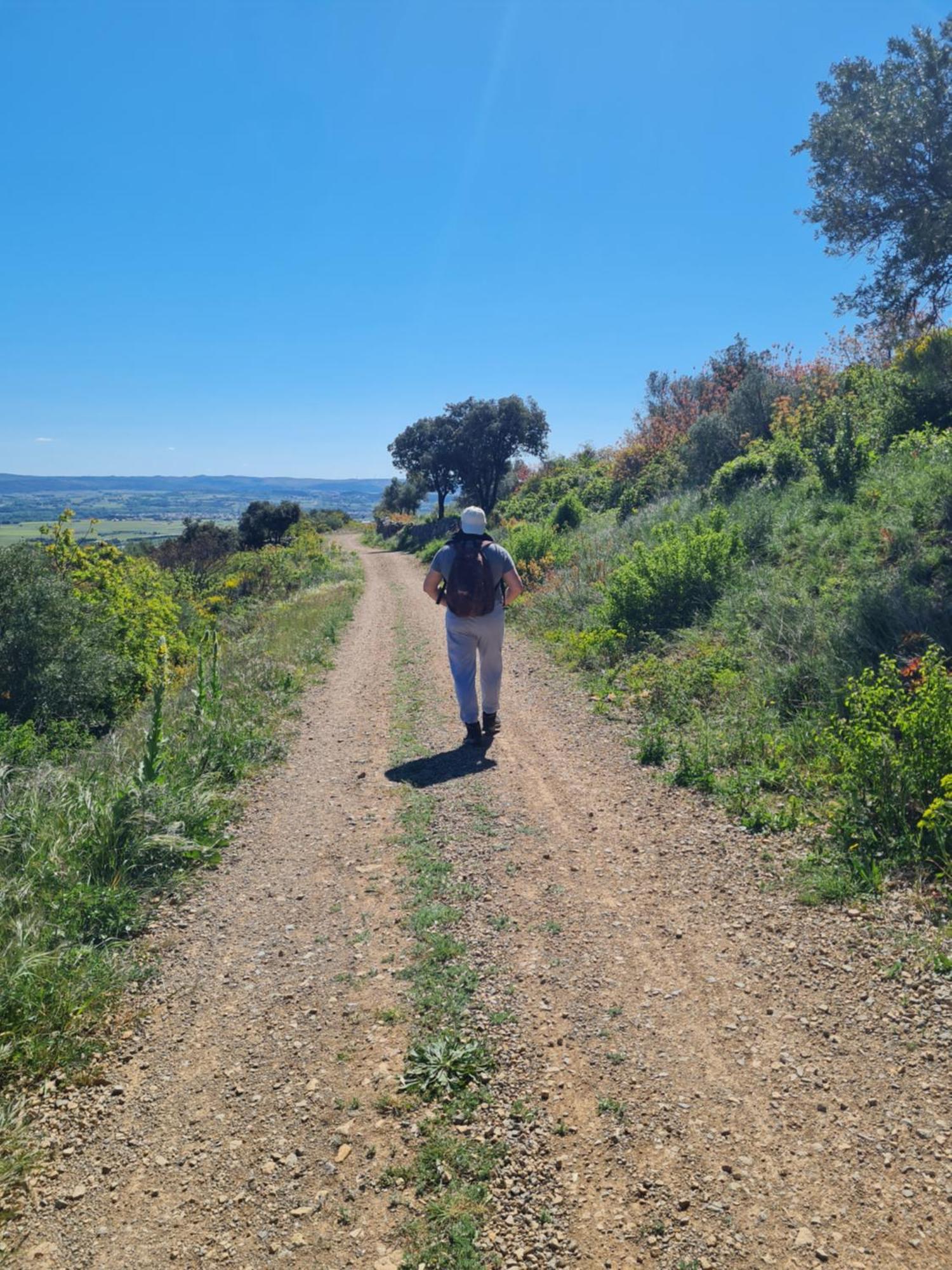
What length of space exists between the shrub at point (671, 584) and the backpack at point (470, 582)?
Result: 3.83 m

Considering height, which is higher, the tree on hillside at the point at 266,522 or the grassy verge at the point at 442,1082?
the tree on hillside at the point at 266,522

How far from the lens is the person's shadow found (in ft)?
19.9

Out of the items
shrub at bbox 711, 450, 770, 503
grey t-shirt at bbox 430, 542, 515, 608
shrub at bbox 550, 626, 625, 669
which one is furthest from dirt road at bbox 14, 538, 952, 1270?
shrub at bbox 711, 450, 770, 503

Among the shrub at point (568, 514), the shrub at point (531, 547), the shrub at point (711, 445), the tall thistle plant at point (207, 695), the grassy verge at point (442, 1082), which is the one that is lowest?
the grassy verge at point (442, 1082)

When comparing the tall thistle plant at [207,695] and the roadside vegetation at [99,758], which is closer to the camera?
the roadside vegetation at [99,758]

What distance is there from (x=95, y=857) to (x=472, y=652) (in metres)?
3.48

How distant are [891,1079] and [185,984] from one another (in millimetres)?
3089

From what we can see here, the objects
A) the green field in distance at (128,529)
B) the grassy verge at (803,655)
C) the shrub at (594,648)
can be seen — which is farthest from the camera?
A: the green field in distance at (128,529)

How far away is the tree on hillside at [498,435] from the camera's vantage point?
38875mm

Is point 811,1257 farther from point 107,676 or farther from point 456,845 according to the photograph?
point 107,676

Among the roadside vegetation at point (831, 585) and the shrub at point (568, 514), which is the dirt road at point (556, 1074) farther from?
the shrub at point (568, 514)

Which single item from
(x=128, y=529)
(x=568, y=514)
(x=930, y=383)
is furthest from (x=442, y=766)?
(x=128, y=529)

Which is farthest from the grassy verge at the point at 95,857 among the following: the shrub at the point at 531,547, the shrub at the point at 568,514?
the shrub at the point at 568,514

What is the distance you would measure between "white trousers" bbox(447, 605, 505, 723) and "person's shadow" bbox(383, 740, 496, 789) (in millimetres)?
335
